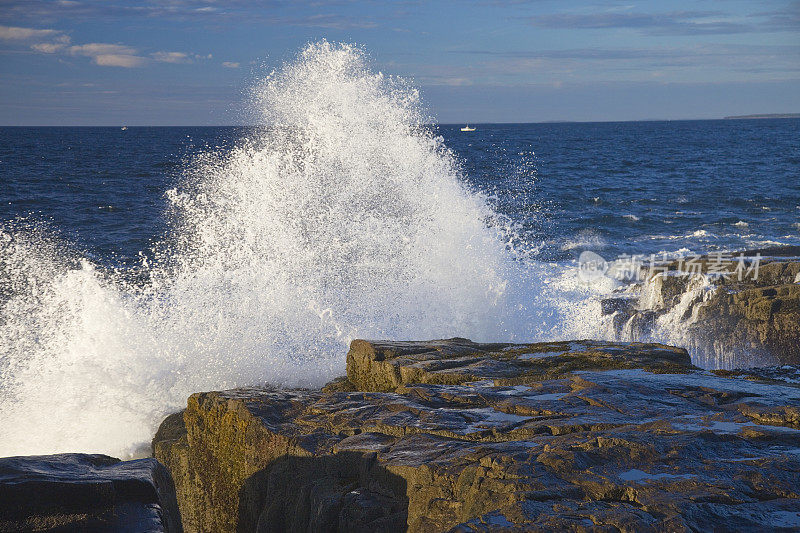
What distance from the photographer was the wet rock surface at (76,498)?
9.23 ft

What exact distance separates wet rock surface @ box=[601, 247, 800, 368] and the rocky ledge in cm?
313

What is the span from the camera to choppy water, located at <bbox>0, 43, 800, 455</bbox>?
6984mm

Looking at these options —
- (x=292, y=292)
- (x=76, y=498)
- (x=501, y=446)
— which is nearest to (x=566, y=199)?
(x=292, y=292)

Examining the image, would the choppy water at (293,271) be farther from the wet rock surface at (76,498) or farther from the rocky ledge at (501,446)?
the wet rock surface at (76,498)

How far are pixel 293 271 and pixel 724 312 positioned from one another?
5.03m

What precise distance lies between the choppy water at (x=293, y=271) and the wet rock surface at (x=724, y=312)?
26.8 inches

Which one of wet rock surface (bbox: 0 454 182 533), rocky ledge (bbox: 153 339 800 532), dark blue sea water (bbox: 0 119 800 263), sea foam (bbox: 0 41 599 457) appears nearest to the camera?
rocky ledge (bbox: 153 339 800 532)

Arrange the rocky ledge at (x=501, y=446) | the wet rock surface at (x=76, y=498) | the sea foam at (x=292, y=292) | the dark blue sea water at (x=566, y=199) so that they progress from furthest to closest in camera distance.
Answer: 1. the dark blue sea water at (x=566, y=199)
2. the sea foam at (x=292, y=292)
3. the wet rock surface at (x=76, y=498)
4. the rocky ledge at (x=501, y=446)

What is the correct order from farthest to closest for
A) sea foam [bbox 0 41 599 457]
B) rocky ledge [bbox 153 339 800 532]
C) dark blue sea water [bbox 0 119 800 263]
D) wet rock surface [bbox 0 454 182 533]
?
dark blue sea water [bbox 0 119 800 263]
sea foam [bbox 0 41 599 457]
wet rock surface [bbox 0 454 182 533]
rocky ledge [bbox 153 339 800 532]

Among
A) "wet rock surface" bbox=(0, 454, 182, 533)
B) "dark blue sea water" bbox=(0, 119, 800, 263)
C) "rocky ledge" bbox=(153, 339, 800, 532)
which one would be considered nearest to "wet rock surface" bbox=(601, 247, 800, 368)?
"rocky ledge" bbox=(153, 339, 800, 532)

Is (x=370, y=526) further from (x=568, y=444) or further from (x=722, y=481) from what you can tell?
(x=722, y=481)

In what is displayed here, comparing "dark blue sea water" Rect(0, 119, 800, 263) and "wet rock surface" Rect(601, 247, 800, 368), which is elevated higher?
"dark blue sea water" Rect(0, 119, 800, 263)

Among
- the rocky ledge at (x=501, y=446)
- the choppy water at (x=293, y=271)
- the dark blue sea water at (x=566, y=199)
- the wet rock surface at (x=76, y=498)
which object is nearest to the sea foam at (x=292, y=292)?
the choppy water at (x=293, y=271)

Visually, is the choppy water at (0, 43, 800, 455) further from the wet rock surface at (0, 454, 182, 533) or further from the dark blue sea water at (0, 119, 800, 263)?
the wet rock surface at (0, 454, 182, 533)
